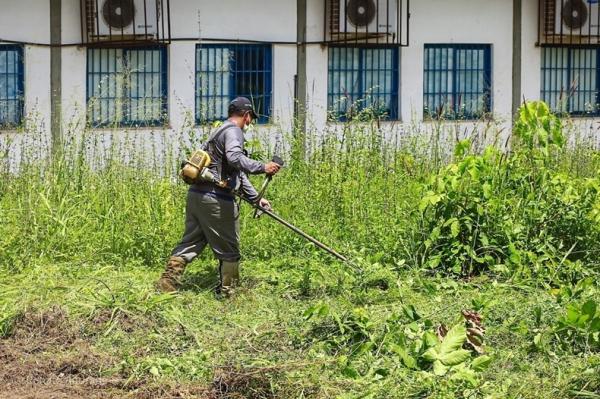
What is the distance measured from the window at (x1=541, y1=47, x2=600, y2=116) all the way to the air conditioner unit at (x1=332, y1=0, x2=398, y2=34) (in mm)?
3086

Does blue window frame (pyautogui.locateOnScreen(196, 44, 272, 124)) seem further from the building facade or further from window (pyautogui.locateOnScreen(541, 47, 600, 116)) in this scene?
window (pyautogui.locateOnScreen(541, 47, 600, 116))

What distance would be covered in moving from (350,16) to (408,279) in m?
9.60

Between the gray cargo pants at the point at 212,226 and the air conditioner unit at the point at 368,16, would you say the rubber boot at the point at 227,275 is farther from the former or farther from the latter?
the air conditioner unit at the point at 368,16

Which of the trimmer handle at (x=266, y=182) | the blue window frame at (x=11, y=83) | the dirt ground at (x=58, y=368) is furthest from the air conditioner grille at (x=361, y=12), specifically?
the dirt ground at (x=58, y=368)

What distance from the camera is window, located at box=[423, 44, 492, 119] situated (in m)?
22.4

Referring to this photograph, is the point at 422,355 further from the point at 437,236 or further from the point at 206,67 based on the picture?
the point at 206,67

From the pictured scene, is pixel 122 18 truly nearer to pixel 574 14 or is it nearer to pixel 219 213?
pixel 574 14

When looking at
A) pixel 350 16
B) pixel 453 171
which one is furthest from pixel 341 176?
pixel 350 16

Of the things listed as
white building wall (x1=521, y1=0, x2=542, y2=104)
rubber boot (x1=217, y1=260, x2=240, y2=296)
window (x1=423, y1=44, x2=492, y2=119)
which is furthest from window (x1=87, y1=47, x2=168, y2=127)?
rubber boot (x1=217, y1=260, x2=240, y2=296)

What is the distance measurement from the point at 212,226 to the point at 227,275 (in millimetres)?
436

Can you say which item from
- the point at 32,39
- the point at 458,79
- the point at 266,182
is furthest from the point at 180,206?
the point at 458,79

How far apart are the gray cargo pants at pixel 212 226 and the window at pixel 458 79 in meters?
10.2

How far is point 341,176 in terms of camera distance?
48.6 feet

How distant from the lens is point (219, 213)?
12.3 metres
